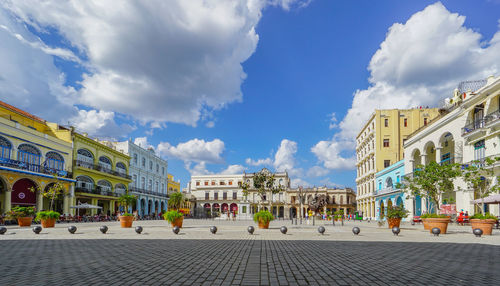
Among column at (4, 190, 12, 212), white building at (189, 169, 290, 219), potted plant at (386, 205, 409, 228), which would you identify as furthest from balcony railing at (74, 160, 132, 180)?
white building at (189, 169, 290, 219)

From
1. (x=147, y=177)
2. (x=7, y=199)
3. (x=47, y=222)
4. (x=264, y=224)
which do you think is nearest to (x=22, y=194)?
(x=7, y=199)

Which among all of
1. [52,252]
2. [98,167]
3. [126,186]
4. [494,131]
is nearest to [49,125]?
[98,167]

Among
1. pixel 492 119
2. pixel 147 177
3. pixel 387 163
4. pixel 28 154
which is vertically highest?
pixel 492 119

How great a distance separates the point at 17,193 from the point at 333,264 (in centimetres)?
3335

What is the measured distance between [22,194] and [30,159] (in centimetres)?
340

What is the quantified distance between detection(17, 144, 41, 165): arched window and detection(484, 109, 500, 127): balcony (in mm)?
40056

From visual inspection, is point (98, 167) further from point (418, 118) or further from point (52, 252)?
point (418, 118)

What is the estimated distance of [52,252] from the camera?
32.5ft

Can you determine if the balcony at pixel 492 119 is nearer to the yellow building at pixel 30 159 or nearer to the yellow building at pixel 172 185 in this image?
the yellow building at pixel 30 159

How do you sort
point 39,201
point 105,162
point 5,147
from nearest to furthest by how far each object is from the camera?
point 5,147 < point 39,201 < point 105,162

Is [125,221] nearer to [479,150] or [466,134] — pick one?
[466,134]

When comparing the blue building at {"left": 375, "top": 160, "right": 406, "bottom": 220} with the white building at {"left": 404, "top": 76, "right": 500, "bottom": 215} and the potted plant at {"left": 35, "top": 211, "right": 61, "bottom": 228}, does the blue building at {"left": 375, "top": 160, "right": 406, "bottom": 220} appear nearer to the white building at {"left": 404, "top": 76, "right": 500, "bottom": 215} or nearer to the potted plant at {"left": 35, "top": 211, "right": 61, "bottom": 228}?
the white building at {"left": 404, "top": 76, "right": 500, "bottom": 215}

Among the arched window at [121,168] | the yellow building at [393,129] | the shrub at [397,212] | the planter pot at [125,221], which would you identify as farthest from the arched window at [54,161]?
the yellow building at [393,129]

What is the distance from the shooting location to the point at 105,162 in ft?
152
